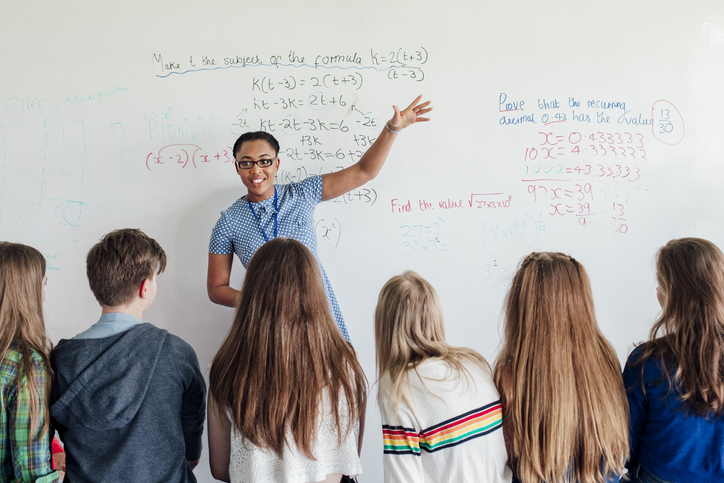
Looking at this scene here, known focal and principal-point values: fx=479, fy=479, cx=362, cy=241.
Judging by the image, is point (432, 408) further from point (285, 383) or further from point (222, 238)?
point (222, 238)

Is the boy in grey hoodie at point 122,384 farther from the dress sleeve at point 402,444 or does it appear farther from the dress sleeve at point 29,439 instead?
the dress sleeve at point 402,444

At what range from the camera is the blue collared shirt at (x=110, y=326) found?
1.25 metres

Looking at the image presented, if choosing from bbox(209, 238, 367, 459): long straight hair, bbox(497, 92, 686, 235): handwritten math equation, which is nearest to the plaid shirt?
bbox(209, 238, 367, 459): long straight hair

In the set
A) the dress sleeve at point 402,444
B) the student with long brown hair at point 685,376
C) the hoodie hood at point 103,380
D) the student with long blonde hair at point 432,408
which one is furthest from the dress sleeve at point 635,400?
the hoodie hood at point 103,380

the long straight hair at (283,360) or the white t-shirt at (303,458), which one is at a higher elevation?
the long straight hair at (283,360)

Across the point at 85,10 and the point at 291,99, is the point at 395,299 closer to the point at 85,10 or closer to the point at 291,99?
the point at 291,99

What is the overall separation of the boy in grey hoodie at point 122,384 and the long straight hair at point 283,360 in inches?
6.1

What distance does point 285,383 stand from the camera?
1170 mm

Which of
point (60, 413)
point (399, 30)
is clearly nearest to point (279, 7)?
point (399, 30)

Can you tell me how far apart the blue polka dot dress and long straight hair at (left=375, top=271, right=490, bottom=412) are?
2.19 feet

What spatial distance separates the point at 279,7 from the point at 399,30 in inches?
21.4

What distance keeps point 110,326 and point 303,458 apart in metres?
0.61

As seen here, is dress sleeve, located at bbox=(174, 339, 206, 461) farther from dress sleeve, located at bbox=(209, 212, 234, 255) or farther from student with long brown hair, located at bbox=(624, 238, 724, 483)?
student with long brown hair, located at bbox=(624, 238, 724, 483)

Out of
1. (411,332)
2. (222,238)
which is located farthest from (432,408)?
(222,238)
